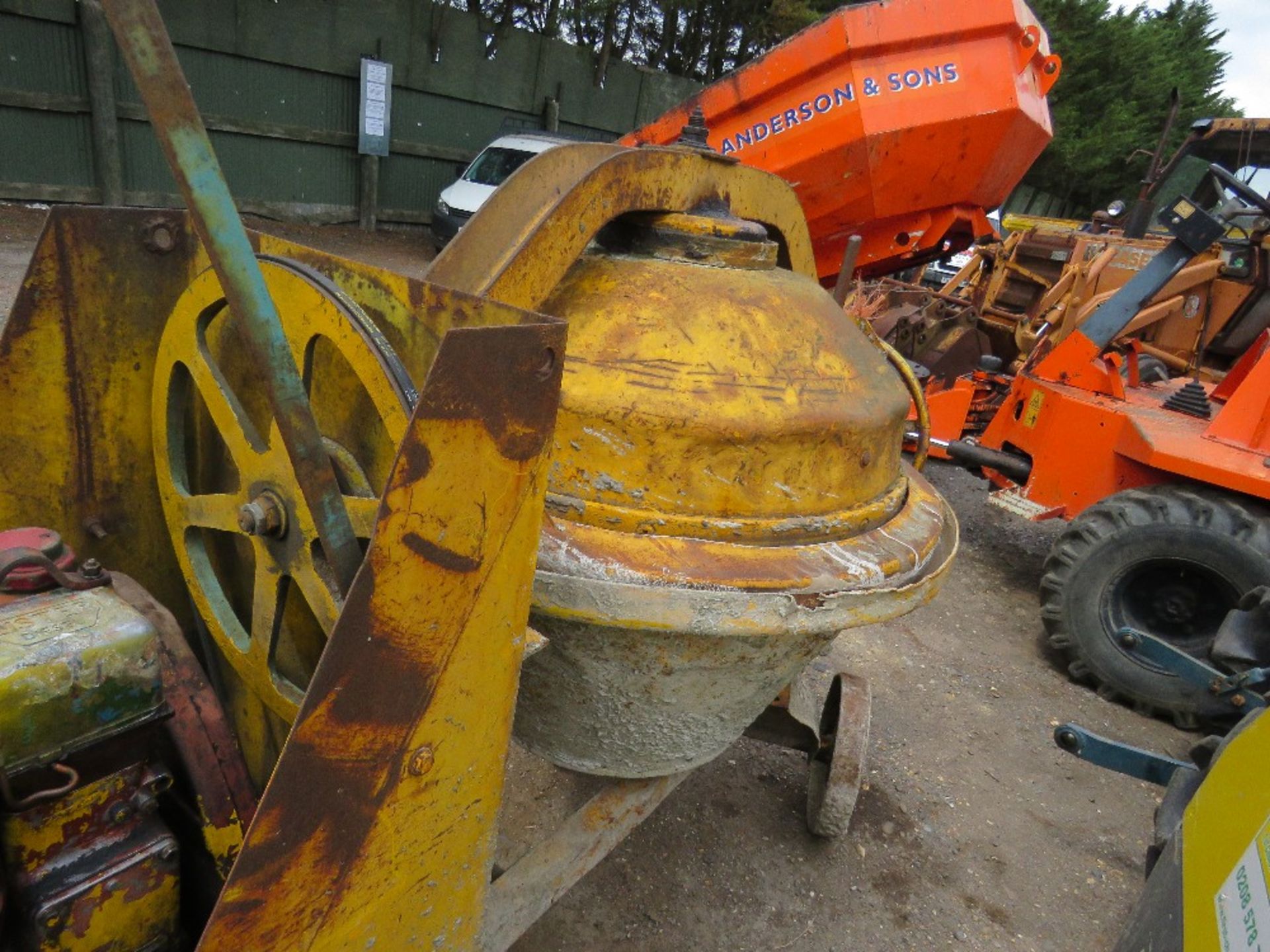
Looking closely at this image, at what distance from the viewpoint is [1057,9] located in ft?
63.7

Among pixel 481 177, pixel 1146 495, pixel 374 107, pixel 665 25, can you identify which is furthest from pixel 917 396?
pixel 665 25

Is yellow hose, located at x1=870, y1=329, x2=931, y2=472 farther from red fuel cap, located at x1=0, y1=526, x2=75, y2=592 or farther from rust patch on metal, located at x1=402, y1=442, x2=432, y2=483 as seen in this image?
red fuel cap, located at x1=0, y1=526, x2=75, y2=592

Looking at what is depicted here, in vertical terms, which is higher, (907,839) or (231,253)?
(231,253)

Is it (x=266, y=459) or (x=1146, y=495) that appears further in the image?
(x=1146, y=495)

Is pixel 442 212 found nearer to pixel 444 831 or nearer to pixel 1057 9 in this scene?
pixel 444 831

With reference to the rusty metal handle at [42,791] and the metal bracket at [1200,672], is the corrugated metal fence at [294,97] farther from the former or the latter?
the metal bracket at [1200,672]

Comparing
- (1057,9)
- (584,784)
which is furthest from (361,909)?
(1057,9)

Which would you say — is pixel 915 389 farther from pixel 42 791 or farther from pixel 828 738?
pixel 42 791

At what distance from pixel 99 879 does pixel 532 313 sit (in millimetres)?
944

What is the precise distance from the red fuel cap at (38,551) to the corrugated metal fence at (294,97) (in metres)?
9.36

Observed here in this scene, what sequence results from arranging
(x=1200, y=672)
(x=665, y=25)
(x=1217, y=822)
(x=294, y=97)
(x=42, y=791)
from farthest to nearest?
(x=665, y=25)
(x=294, y=97)
(x=1200, y=672)
(x=1217, y=822)
(x=42, y=791)

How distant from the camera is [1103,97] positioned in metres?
21.6

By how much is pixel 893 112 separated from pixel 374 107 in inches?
378

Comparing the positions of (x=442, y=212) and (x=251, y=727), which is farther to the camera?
(x=442, y=212)
